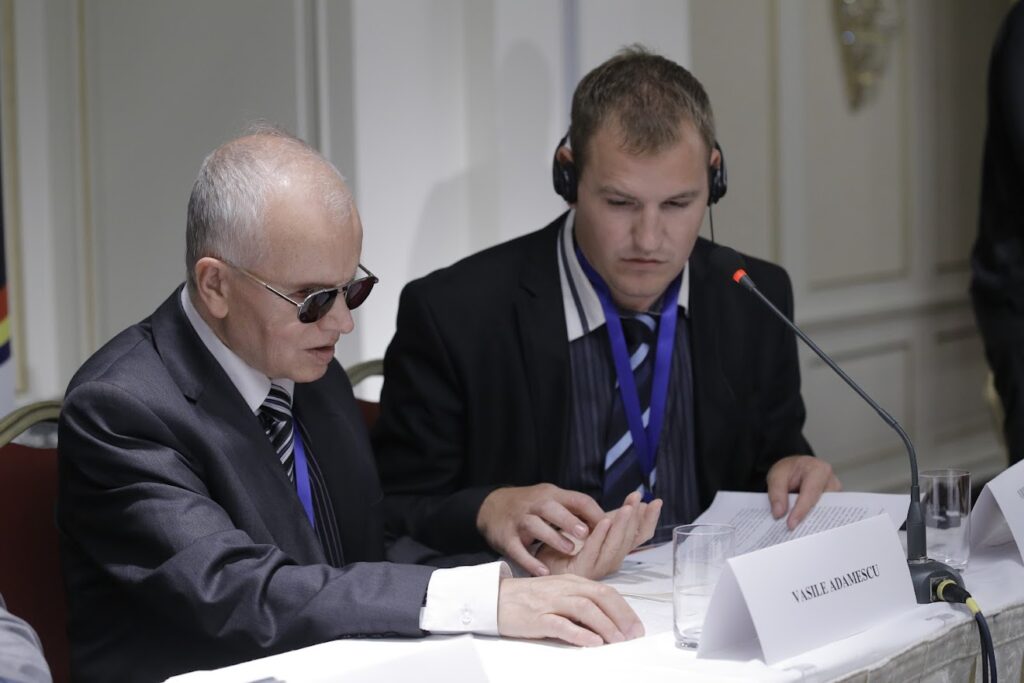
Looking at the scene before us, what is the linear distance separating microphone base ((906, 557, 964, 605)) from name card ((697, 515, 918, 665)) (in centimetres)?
6

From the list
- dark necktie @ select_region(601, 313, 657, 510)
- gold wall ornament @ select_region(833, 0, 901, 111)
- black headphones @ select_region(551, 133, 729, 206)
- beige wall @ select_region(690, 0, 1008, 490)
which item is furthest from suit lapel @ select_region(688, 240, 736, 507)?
gold wall ornament @ select_region(833, 0, 901, 111)

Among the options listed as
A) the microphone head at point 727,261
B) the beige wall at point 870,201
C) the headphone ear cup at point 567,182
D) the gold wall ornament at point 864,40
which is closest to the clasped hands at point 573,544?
the microphone head at point 727,261

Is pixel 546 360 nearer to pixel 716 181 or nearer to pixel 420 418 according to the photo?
pixel 420 418

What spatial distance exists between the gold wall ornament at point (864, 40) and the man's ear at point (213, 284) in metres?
3.37

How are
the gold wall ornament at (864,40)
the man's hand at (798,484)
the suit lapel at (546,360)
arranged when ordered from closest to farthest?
1. the man's hand at (798,484)
2. the suit lapel at (546,360)
3. the gold wall ornament at (864,40)

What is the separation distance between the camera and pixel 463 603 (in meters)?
1.64

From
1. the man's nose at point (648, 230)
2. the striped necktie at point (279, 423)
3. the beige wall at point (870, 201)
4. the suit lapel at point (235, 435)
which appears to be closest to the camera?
the suit lapel at point (235, 435)

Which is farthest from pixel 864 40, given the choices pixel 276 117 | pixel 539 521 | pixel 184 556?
pixel 184 556

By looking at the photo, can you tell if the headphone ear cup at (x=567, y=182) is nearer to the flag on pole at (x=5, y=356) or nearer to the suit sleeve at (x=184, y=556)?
the suit sleeve at (x=184, y=556)

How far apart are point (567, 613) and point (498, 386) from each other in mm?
950

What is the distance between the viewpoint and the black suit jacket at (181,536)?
5.52 ft

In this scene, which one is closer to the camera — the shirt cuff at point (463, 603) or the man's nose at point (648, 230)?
the shirt cuff at point (463, 603)

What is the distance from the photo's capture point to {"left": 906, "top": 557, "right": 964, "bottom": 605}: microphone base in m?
1.74

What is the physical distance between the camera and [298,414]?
7.10 feet
